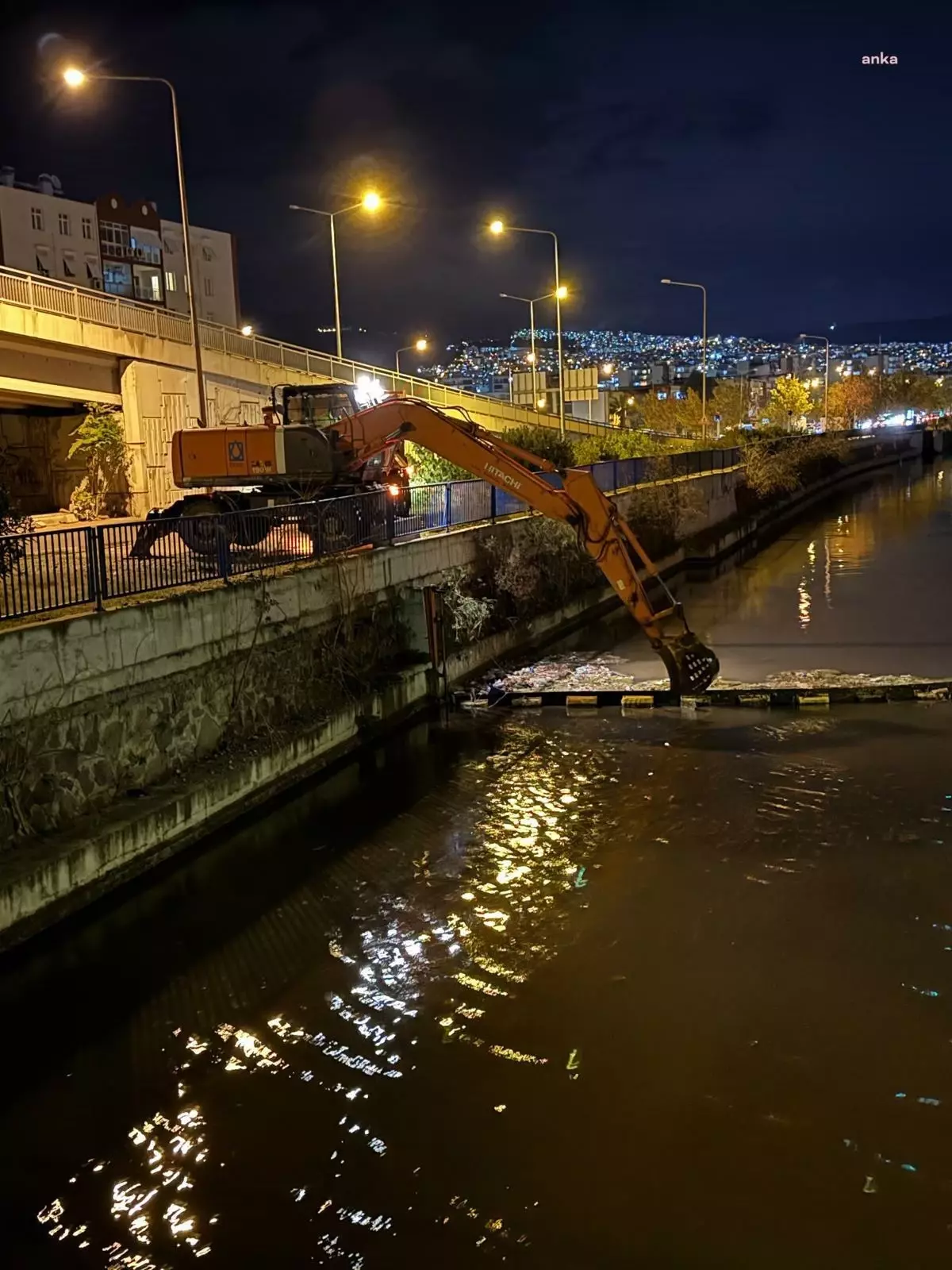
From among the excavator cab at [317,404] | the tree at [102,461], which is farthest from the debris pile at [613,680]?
the tree at [102,461]

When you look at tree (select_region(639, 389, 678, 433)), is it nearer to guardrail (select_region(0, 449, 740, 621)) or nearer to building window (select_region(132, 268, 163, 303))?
building window (select_region(132, 268, 163, 303))

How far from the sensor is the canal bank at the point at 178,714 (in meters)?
9.59

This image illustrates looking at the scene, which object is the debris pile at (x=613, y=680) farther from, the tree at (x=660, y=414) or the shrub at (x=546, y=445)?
the tree at (x=660, y=414)

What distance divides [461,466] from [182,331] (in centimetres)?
1478

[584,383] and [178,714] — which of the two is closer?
[178,714]

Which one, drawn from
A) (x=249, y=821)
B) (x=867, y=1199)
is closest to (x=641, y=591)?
(x=249, y=821)

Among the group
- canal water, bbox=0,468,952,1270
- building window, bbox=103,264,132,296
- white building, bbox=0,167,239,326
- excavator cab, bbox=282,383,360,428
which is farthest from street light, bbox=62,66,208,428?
building window, bbox=103,264,132,296

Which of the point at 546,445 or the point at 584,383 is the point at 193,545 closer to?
the point at 546,445

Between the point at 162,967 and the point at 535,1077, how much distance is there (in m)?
3.54

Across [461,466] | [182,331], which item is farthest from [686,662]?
[182,331]

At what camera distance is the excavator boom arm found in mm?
16516

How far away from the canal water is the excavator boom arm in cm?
334

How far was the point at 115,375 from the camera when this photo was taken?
27969mm

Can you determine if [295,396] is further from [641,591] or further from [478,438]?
[641,591]
